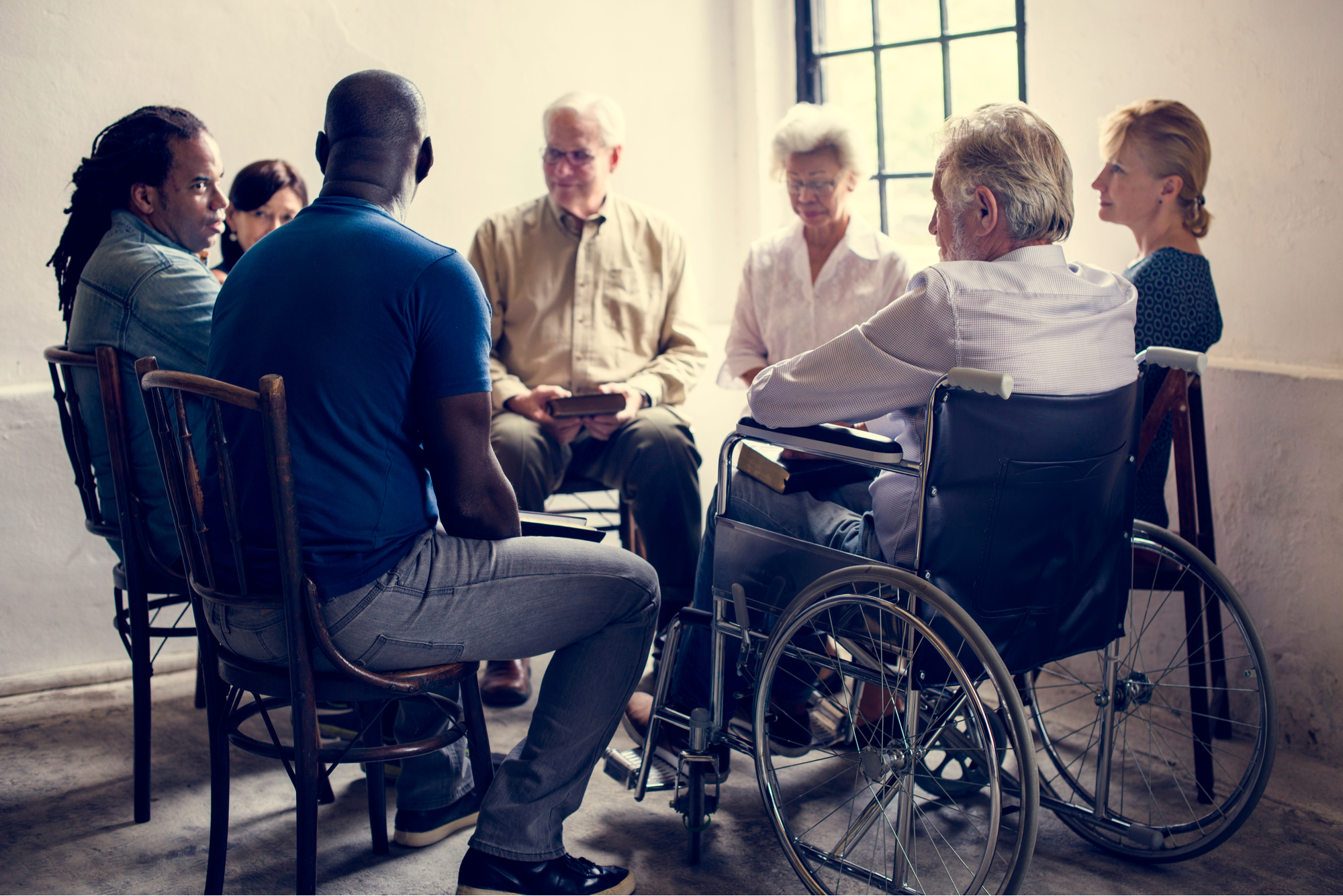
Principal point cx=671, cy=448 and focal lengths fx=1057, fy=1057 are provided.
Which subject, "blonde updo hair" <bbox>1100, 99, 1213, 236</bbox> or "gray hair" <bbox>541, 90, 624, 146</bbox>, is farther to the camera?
"gray hair" <bbox>541, 90, 624, 146</bbox>

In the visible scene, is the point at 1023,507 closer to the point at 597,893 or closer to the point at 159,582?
the point at 597,893

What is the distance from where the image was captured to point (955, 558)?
152cm

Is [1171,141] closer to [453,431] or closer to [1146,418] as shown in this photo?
[1146,418]

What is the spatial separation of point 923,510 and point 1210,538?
37.6 inches

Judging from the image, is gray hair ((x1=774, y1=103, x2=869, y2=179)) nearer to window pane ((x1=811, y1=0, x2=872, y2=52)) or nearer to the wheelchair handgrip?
window pane ((x1=811, y1=0, x2=872, y2=52))

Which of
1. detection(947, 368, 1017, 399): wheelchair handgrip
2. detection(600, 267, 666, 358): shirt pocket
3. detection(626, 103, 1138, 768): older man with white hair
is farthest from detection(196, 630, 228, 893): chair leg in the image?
detection(600, 267, 666, 358): shirt pocket

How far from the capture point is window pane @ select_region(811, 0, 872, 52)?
3.76 metres

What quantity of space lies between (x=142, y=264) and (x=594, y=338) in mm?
1267

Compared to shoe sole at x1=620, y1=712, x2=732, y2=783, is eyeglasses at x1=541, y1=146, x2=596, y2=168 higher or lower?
higher

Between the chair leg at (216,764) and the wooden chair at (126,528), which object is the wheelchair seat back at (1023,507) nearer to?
the chair leg at (216,764)

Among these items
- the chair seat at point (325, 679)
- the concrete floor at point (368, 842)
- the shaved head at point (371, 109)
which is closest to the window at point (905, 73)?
the concrete floor at point (368, 842)

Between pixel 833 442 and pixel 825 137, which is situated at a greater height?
pixel 825 137

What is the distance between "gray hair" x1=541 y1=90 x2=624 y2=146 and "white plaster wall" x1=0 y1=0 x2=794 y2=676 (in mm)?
599

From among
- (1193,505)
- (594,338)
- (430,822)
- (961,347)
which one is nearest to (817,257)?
(594,338)
